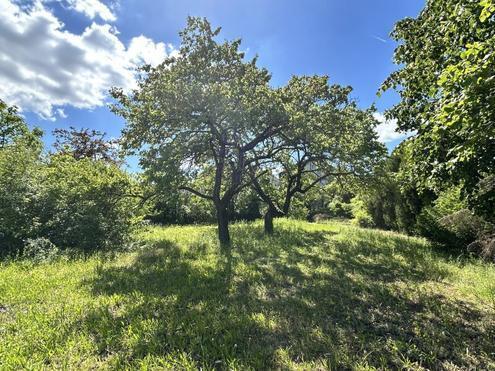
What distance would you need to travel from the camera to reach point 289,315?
5543 mm

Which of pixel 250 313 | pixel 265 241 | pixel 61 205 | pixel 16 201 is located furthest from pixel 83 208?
pixel 250 313

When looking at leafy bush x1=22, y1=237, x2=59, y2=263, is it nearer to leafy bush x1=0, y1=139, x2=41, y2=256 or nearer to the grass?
leafy bush x1=0, y1=139, x2=41, y2=256

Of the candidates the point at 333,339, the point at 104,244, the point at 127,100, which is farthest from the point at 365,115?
the point at 104,244

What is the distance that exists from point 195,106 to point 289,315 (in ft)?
23.8

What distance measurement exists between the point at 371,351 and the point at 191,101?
27.9 ft

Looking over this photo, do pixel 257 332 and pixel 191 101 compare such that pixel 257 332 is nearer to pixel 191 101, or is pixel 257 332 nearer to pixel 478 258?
pixel 191 101

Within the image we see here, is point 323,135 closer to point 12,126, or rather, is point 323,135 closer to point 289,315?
point 289,315

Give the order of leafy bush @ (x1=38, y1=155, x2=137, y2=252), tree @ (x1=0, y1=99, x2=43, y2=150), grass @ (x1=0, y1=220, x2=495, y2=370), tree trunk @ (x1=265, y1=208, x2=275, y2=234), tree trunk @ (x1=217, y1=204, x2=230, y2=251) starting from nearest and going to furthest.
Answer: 1. grass @ (x1=0, y1=220, x2=495, y2=370)
2. leafy bush @ (x1=38, y1=155, x2=137, y2=252)
3. tree trunk @ (x1=217, y1=204, x2=230, y2=251)
4. tree trunk @ (x1=265, y1=208, x2=275, y2=234)
5. tree @ (x1=0, y1=99, x2=43, y2=150)

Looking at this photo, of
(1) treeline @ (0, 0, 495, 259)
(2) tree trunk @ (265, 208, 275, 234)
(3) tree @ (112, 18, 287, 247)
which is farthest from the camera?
(2) tree trunk @ (265, 208, 275, 234)

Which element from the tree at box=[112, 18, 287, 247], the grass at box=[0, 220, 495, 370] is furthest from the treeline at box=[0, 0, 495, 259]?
the grass at box=[0, 220, 495, 370]

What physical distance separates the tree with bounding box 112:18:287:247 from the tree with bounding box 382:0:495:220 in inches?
189

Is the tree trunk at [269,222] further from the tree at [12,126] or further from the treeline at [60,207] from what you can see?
the tree at [12,126]

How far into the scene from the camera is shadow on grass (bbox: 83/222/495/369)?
13.8 ft

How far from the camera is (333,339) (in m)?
4.64
